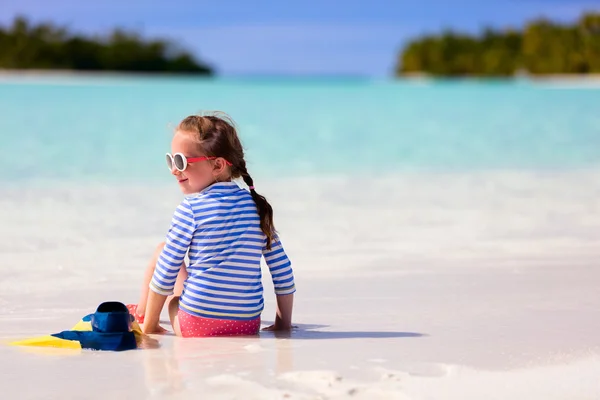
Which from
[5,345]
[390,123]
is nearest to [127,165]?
[5,345]

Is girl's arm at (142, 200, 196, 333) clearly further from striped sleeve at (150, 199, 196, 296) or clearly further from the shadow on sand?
the shadow on sand

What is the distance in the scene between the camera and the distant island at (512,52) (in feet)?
247

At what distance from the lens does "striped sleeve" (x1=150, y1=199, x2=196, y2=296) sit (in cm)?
320

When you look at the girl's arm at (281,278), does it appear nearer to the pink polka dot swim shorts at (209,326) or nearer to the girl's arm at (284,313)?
the girl's arm at (284,313)

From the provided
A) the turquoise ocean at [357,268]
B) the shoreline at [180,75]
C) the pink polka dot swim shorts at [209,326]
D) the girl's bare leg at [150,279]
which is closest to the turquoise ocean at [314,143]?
the turquoise ocean at [357,268]

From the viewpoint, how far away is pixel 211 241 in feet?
10.5

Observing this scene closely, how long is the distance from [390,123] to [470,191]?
10950 millimetres

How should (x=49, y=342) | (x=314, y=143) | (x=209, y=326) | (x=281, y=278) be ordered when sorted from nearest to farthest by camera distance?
1. (x=49, y=342)
2. (x=209, y=326)
3. (x=281, y=278)
4. (x=314, y=143)

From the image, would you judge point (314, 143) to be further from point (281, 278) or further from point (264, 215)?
point (264, 215)

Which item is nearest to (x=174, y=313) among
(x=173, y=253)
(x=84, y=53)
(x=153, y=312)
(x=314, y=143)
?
(x=153, y=312)

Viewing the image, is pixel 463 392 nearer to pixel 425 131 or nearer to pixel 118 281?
pixel 118 281

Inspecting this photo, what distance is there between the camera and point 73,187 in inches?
326

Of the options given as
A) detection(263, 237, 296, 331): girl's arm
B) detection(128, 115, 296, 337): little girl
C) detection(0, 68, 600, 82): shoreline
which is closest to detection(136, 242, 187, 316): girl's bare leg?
detection(128, 115, 296, 337): little girl

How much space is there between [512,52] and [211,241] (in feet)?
297
